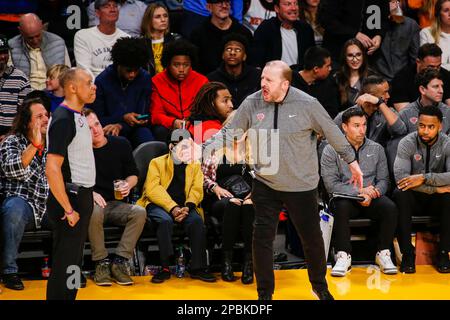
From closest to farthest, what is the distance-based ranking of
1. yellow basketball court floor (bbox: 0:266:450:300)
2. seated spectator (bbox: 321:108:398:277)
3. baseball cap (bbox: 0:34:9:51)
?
yellow basketball court floor (bbox: 0:266:450:300) → seated spectator (bbox: 321:108:398:277) → baseball cap (bbox: 0:34:9:51)

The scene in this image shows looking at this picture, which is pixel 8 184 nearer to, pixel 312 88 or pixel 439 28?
pixel 312 88

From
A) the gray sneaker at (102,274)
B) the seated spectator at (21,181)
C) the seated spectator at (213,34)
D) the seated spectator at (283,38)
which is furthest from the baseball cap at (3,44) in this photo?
the seated spectator at (283,38)

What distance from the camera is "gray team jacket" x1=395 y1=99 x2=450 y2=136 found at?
24.8 ft

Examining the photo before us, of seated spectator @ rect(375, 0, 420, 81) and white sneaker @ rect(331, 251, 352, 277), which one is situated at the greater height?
seated spectator @ rect(375, 0, 420, 81)

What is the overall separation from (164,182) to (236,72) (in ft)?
5.52

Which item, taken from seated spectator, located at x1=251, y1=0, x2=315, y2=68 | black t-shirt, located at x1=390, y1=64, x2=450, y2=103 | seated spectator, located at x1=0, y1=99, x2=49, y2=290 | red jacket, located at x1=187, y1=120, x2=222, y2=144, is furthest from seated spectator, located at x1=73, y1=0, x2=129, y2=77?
black t-shirt, located at x1=390, y1=64, x2=450, y2=103

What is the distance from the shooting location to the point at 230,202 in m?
6.61

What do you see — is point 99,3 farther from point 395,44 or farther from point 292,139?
point 292,139

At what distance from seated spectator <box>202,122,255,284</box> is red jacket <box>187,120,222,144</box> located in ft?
0.72

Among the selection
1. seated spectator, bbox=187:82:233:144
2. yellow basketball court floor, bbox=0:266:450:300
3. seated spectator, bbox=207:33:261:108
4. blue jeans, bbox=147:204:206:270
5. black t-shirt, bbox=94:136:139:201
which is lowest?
yellow basketball court floor, bbox=0:266:450:300

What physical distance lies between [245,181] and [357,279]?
1.20 meters

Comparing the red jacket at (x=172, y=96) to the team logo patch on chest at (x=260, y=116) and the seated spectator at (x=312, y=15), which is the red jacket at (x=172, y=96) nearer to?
the seated spectator at (x=312, y=15)

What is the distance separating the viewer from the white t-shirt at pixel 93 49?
26.9 feet

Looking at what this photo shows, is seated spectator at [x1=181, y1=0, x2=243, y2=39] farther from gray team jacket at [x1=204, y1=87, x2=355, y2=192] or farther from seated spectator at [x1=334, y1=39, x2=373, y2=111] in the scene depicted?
gray team jacket at [x1=204, y1=87, x2=355, y2=192]
